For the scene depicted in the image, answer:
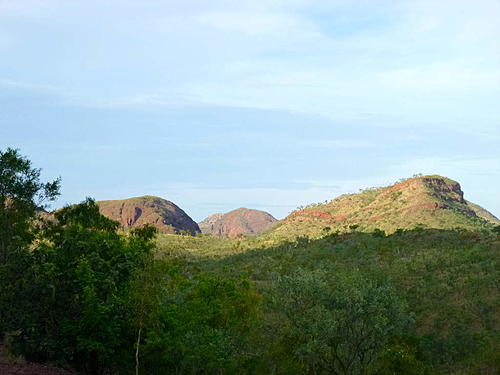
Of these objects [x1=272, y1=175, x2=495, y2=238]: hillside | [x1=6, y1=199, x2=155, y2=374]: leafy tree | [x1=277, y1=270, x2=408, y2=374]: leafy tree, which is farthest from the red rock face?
[x1=6, y1=199, x2=155, y2=374]: leafy tree

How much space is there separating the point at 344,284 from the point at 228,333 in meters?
7.04

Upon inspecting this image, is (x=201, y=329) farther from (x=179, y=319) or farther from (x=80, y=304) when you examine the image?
(x=80, y=304)

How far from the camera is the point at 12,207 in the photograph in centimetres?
3838

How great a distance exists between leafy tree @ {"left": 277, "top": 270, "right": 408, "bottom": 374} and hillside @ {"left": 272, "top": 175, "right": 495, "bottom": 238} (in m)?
73.8

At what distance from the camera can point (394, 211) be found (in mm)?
118250

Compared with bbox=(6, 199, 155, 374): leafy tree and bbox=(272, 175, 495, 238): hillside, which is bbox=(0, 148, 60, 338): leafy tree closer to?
bbox=(6, 199, 155, 374): leafy tree

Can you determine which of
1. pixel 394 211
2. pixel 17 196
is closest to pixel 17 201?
pixel 17 196

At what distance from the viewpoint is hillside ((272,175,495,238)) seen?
354 ft

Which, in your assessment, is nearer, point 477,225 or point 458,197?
point 477,225

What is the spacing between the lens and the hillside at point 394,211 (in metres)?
108

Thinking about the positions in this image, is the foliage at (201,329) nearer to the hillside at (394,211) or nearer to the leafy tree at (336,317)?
the leafy tree at (336,317)

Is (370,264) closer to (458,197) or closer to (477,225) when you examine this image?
(477,225)

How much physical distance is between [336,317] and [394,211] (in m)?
95.0

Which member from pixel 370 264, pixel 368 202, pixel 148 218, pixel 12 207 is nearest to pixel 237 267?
pixel 370 264
